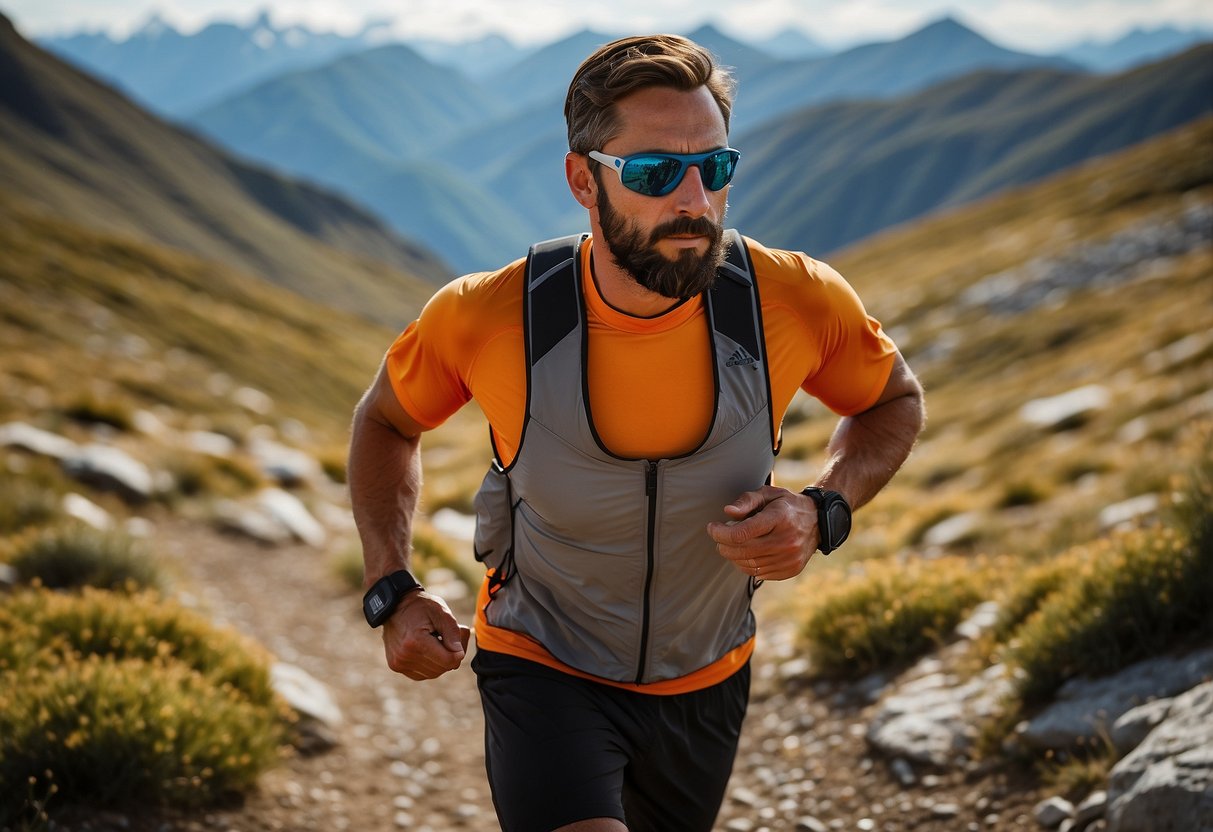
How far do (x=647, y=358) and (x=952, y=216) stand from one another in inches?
3125

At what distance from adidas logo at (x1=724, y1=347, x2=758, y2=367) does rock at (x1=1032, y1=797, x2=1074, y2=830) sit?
10.0 feet

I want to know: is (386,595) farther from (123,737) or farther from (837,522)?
(123,737)

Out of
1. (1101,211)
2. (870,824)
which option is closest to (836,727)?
(870,824)

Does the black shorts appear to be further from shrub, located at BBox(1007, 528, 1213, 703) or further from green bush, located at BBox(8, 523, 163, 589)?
green bush, located at BBox(8, 523, 163, 589)

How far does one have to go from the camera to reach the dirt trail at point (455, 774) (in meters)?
5.62

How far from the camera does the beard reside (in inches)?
135

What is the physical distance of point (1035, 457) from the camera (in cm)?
1659

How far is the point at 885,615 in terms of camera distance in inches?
293

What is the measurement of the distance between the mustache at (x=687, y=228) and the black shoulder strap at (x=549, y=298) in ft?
1.14

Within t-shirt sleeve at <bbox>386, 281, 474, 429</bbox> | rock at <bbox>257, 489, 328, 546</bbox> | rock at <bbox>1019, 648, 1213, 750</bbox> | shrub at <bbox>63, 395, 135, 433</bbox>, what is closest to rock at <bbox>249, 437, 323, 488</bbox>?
rock at <bbox>257, 489, 328, 546</bbox>

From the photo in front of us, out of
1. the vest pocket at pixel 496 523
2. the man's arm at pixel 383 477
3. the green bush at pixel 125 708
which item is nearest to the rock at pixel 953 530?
the green bush at pixel 125 708

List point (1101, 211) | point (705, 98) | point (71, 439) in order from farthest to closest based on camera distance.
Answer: point (1101, 211)
point (71, 439)
point (705, 98)

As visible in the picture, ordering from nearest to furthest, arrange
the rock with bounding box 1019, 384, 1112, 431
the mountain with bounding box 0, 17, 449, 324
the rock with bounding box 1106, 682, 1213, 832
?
1. the rock with bounding box 1106, 682, 1213, 832
2. the rock with bounding box 1019, 384, 1112, 431
3. the mountain with bounding box 0, 17, 449, 324

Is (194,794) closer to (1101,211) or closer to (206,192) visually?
(1101,211)
